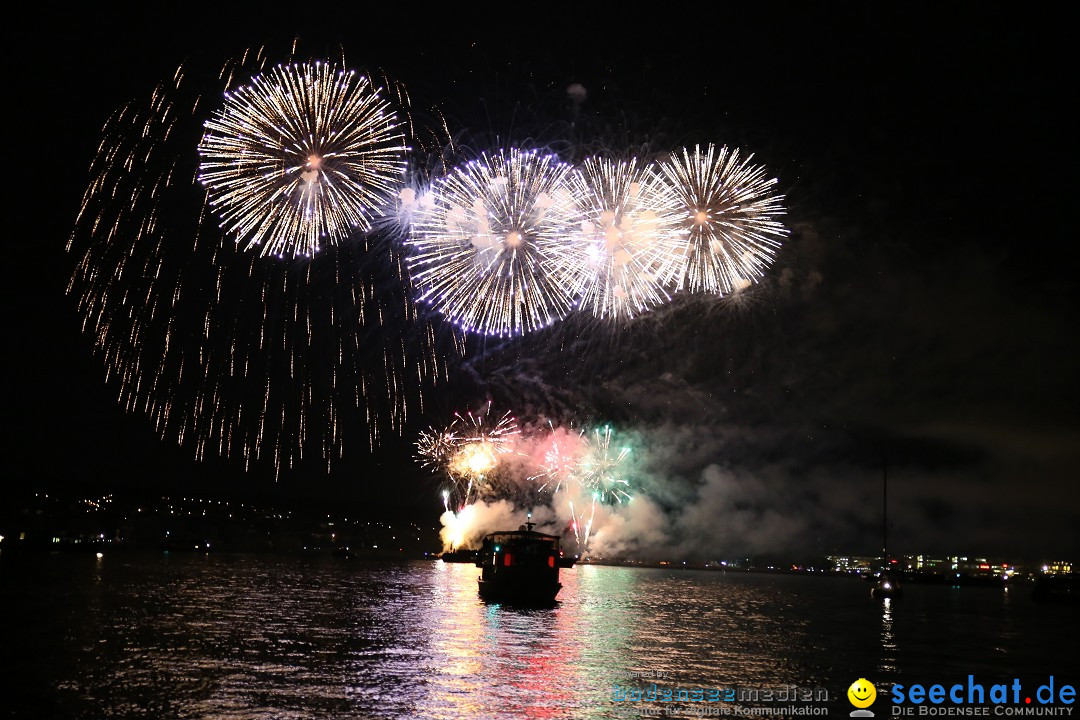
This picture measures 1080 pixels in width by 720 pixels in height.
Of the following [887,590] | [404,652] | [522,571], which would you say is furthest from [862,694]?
[887,590]

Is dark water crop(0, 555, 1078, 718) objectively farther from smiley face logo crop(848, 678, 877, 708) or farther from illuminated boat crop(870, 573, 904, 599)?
illuminated boat crop(870, 573, 904, 599)

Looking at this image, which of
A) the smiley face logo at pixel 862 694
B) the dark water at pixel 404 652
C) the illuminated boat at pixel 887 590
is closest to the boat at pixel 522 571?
the dark water at pixel 404 652

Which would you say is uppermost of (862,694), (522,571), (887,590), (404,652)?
(522,571)

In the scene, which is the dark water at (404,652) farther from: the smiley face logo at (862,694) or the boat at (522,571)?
A: the boat at (522,571)

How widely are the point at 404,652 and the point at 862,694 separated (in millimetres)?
15353

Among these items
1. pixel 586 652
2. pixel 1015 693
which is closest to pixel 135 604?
pixel 586 652

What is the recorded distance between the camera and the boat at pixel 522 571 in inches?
2370

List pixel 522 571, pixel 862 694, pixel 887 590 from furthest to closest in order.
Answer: pixel 887 590, pixel 522 571, pixel 862 694

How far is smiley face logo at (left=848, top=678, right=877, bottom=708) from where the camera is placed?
24.4 metres

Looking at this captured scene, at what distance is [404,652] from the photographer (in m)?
30.0

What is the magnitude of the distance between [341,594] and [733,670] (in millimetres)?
39107

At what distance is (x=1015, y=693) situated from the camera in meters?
27.3

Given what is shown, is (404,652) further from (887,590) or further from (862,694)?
(887,590)

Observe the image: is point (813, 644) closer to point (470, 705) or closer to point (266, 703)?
point (470, 705)
